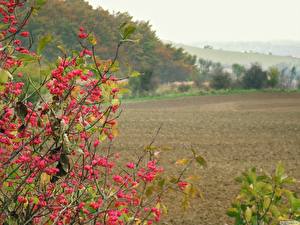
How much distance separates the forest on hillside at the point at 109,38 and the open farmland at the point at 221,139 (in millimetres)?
→ 26460

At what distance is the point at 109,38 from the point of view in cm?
6619

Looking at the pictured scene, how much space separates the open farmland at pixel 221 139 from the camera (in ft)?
34.2

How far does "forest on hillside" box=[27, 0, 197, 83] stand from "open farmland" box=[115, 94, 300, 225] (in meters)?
26.5

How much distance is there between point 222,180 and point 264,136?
25.7 feet

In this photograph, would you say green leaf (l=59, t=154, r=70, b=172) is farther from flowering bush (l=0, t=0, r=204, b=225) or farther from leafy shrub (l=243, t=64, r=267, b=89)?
leafy shrub (l=243, t=64, r=267, b=89)

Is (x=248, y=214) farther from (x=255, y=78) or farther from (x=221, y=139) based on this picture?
(x=255, y=78)

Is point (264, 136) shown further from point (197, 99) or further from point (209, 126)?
point (197, 99)

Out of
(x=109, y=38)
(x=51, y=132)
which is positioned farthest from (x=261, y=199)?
(x=109, y=38)

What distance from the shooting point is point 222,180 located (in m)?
12.1

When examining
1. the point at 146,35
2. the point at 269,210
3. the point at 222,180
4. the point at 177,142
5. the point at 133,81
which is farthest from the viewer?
the point at 146,35

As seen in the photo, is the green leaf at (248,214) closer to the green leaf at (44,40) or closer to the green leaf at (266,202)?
the green leaf at (266,202)

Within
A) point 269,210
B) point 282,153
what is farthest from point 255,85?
point 269,210

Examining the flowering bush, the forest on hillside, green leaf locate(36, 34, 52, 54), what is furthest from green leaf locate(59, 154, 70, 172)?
the forest on hillside

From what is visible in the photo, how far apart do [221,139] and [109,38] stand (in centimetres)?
4917
